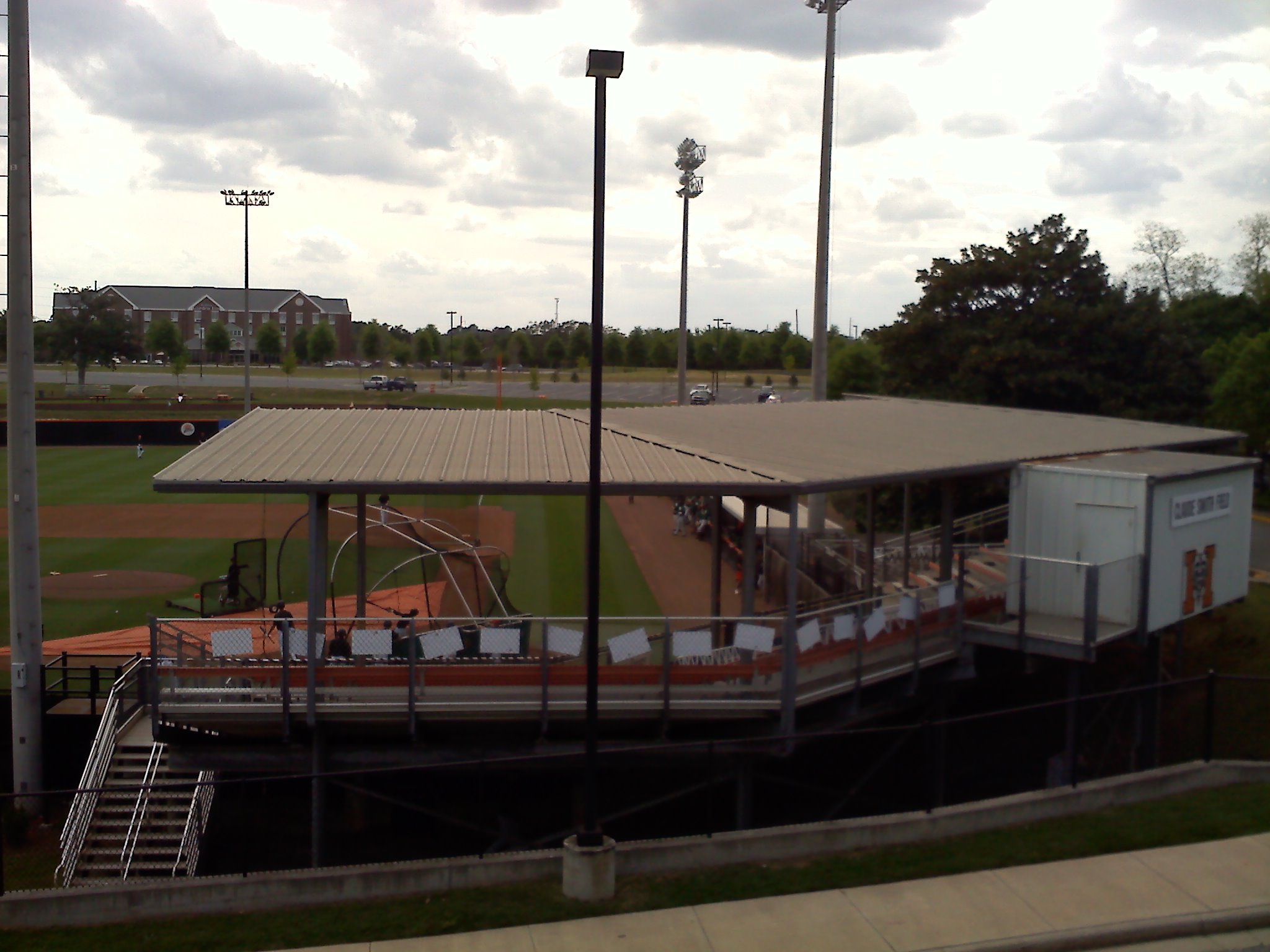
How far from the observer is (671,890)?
33.2 ft

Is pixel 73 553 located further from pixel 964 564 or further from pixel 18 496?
pixel 964 564

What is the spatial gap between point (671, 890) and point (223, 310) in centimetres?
14275

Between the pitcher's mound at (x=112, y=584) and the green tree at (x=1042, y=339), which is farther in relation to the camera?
the green tree at (x=1042, y=339)

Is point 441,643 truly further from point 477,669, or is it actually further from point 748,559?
point 748,559

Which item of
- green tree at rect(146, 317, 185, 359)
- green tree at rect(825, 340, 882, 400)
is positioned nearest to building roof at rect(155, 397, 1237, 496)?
green tree at rect(825, 340, 882, 400)

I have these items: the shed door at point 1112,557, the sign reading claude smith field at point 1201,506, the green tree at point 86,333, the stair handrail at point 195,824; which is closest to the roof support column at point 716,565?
the shed door at point 1112,557

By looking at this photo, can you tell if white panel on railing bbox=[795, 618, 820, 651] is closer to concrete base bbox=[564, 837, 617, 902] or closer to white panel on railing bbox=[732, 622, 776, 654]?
white panel on railing bbox=[732, 622, 776, 654]

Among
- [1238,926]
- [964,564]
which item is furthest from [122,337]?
[1238,926]

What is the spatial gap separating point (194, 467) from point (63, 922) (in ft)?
17.2

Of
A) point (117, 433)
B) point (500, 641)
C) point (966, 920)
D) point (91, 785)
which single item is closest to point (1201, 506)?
point (966, 920)

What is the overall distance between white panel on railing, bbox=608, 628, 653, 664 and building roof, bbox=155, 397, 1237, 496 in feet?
5.53

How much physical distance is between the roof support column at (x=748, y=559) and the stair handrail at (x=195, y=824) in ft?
21.3

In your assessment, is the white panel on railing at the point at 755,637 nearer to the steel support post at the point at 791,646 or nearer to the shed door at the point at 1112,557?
the steel support post at the point at 791,646

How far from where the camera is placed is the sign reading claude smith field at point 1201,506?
15.9m
